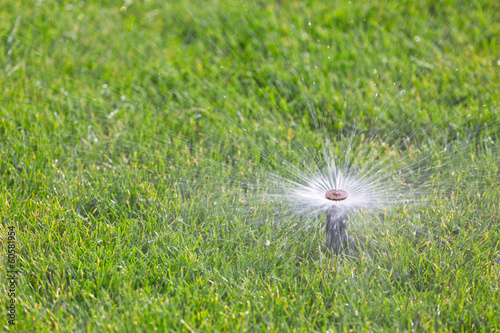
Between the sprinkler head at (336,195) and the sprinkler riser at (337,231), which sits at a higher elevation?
the sprinkler head at (336,195)

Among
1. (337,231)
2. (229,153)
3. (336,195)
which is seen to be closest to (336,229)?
(337,231)

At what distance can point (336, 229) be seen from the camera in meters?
2.45

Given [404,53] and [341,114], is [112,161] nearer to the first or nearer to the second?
[341,114]

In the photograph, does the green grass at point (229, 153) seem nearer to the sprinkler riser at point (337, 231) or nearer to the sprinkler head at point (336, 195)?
the sprinkler riser at point (337, 231)

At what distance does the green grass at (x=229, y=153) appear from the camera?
2234 millimetres

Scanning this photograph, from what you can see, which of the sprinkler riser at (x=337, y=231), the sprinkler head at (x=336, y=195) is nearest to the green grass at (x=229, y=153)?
the sprinkler riser at (x=337, y=231)

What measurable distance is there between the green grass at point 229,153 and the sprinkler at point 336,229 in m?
0.07

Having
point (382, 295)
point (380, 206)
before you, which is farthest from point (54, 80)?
point (382, 295)

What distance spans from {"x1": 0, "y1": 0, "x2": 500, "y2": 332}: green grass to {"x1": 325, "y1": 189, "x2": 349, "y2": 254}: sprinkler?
68 mm

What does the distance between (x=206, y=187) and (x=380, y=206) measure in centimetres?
91

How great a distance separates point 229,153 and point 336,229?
100 cm

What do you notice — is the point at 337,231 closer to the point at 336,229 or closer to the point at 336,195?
the point at 336,229

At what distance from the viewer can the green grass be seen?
2.23m

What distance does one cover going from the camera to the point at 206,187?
9.62ft
